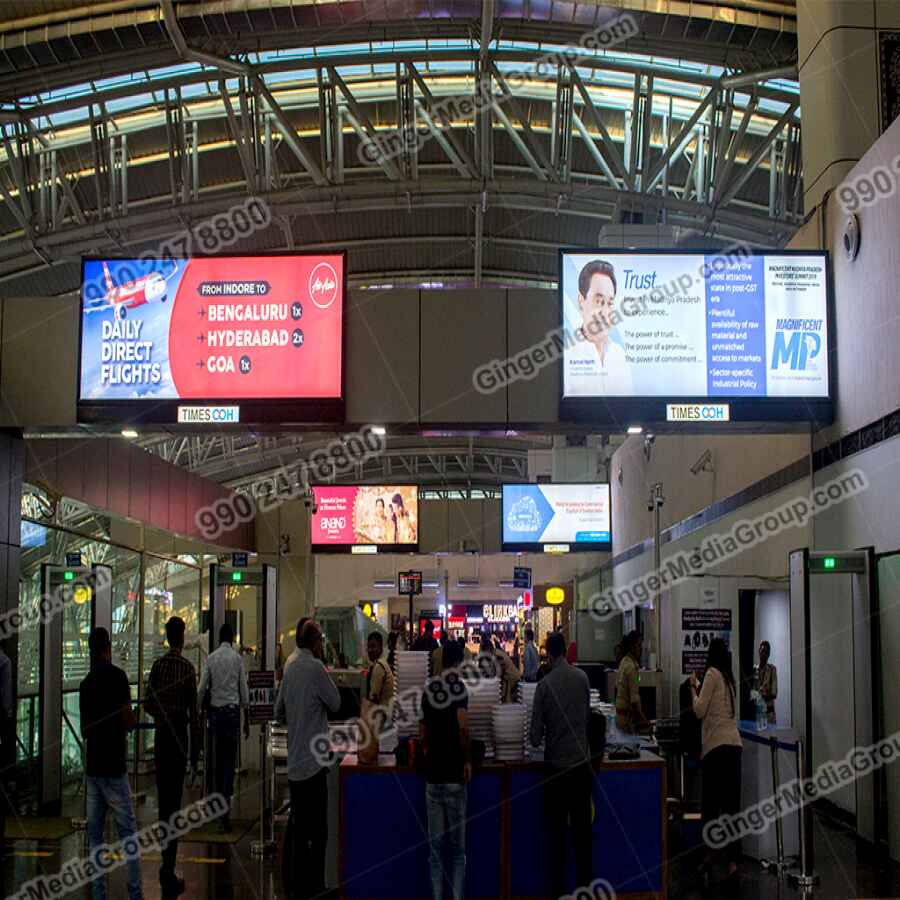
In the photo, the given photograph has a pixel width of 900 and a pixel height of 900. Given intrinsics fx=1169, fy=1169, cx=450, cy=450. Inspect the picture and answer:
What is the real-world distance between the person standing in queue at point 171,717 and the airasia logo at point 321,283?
3.67m

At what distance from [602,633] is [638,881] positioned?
18897 mm

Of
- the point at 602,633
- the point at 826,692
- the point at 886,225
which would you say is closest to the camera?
the point at 886,225

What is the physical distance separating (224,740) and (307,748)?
3.56m

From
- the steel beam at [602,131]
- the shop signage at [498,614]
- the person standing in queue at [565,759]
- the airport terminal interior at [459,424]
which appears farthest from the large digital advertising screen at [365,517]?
the person standing in queue at [565,759]

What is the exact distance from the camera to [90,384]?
11273mm

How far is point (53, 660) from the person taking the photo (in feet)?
43.3

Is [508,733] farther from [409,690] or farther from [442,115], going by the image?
[442,115]

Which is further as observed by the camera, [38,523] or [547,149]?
[547,149]

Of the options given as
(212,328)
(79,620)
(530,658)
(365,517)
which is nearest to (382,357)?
(212,328)

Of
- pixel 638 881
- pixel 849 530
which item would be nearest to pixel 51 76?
pixel 849 530

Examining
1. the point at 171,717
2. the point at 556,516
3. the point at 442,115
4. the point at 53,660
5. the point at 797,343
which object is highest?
the point at 442,115

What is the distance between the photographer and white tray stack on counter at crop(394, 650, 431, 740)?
8.69m

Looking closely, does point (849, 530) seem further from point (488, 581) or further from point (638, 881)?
point (488, 581)

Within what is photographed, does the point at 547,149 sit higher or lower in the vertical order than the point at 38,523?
higher
